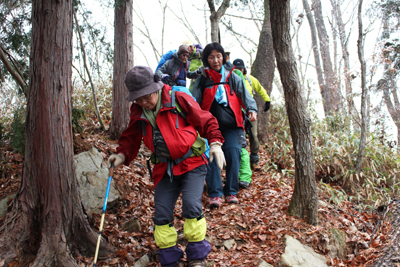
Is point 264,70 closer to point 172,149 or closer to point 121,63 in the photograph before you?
point 121,63

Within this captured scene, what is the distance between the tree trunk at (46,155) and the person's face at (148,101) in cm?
103

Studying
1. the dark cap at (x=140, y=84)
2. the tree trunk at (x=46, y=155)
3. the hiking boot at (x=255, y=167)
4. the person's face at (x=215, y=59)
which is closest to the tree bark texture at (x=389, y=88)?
the hiking boot at (x=255, y=167)

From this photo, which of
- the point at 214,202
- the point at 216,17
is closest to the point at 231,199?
the point at 214,202

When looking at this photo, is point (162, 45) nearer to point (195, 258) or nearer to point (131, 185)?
point (131, 185)

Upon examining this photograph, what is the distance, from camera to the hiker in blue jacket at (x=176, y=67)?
209 inches

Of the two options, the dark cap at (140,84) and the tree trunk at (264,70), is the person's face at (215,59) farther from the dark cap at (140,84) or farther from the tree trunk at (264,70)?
the tree trunk at (264,70)

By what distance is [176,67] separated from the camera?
538cm

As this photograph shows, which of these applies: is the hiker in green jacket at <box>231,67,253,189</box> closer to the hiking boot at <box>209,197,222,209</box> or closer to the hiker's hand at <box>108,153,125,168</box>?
the hiking boot at <box>209,197,222,209</box>

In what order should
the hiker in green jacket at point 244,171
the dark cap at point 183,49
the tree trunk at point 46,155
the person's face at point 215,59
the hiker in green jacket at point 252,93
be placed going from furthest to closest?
the hiker in green jacket at point 252,93 < the hiker in green jacket at point 244,171 < the dark cap at point 183,49 < the person's face at point 215,59 < the tree trunk at point 46,155

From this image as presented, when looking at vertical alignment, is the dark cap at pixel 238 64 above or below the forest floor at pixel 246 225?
above

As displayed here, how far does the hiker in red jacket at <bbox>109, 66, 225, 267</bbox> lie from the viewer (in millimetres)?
2869

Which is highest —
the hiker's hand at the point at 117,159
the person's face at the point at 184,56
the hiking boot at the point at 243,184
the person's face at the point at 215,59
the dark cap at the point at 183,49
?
the dark cap at the point at 183,49

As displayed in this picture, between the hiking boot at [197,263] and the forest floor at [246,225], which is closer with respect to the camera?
the hiking boot at [197,263]

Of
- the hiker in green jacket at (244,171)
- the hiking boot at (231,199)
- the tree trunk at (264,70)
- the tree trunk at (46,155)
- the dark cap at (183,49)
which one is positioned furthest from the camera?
the tree trunk at (264,70)
